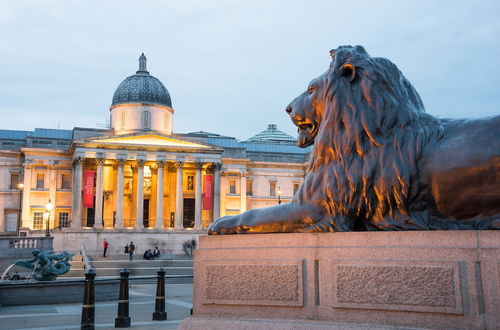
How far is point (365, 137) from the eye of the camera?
4.40m

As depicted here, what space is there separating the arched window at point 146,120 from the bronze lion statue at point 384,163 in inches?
1948

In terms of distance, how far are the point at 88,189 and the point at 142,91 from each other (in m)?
11.9

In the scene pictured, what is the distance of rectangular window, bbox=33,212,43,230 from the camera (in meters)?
49.7

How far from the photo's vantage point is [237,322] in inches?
177

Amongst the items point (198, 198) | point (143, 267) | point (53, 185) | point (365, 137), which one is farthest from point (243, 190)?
point (365, 137)

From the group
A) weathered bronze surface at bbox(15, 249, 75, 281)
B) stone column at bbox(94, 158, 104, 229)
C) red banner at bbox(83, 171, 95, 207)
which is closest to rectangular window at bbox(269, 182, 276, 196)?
stone column at bbox(94, 158, 104, 229)

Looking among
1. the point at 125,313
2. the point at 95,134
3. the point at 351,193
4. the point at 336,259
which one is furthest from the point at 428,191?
the point at 95,134

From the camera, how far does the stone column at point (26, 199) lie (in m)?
49.1

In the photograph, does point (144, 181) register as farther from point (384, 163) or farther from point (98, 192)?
point (384, 163)

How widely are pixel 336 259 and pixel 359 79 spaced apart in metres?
1.47

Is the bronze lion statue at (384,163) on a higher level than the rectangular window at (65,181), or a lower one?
lower

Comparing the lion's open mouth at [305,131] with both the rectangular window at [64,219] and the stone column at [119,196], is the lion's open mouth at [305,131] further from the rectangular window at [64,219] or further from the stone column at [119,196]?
the rectangular window at [64,219]

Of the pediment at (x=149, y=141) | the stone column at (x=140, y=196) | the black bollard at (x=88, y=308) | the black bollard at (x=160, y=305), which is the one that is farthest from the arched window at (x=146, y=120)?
the black bollard at (x=88, y=308)

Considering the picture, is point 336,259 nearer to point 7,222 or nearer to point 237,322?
point 237,322
